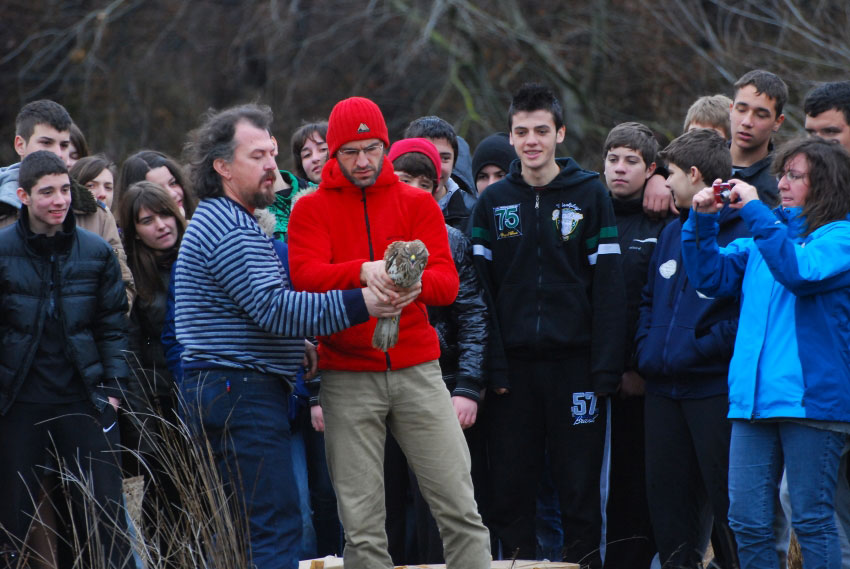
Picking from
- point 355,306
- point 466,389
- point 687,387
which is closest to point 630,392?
point 687,387

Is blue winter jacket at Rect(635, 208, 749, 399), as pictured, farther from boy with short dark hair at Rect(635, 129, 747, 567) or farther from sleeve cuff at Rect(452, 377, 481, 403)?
sleeve cuff at Rect(452, 377, 481, 403)

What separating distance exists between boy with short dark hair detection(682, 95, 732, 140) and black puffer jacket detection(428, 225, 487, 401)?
1.70 m

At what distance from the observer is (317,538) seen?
5359 millimetres

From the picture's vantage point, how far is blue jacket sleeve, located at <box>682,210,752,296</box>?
4.41m

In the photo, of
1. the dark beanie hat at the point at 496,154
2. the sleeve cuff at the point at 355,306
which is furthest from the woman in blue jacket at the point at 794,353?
the dark beanie hat at the point at 496,154

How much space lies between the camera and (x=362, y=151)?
4051 mm

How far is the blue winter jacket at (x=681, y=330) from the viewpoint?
4543mm

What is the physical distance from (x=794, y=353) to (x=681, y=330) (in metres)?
0.60

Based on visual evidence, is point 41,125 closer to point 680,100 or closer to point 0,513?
point 0,513

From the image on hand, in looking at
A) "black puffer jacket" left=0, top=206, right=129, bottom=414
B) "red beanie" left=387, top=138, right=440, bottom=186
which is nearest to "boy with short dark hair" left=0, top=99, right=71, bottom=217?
"black puffer jacket" left=0, top=206, right=129, bottom=414

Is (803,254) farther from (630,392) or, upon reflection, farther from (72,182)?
(72,182)

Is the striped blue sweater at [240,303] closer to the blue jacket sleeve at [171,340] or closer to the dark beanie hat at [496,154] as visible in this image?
the blue jacket sleeve at [171,340]

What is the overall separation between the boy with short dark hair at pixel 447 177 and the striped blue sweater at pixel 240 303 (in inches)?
63.2

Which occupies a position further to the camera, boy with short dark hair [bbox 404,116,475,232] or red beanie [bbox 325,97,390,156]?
boy with short dark hair [bbox 404,116,475,232]
